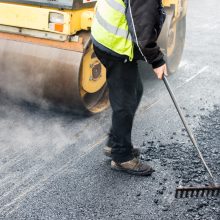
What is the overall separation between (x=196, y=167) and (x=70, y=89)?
1389 mm

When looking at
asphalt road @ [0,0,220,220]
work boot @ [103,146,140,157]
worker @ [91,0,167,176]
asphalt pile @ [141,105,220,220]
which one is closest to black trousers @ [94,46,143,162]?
worker @ [91,0,167,176]

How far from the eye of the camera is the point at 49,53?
3.71m

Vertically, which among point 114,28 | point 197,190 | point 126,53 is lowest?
point 197,190

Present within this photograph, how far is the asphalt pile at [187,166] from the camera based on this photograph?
9.16 feet

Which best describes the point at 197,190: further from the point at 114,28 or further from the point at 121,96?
the point at 114,28

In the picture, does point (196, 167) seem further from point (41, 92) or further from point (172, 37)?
point (172, 37)

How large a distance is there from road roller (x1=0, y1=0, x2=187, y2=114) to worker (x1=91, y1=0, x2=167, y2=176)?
0.66 meters

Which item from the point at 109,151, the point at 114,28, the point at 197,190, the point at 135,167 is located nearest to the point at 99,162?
the point at 109,151

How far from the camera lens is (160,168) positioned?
3.33 meters

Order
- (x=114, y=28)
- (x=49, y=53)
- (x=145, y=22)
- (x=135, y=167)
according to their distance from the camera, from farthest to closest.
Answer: (x=49, y=53) < (x=135, y=167) < (x=114, y=28) < (x=145, y=22)

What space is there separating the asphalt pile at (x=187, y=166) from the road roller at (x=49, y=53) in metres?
0.90

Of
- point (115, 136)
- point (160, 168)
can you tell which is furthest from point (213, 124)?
point (115, 136)

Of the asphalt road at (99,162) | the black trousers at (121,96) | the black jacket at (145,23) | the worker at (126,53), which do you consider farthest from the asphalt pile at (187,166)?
the black jacket at (145,23)

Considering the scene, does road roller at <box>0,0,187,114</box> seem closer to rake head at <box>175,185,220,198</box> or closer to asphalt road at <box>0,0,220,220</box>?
asphalt road at <box>0,0,220,220</box>
